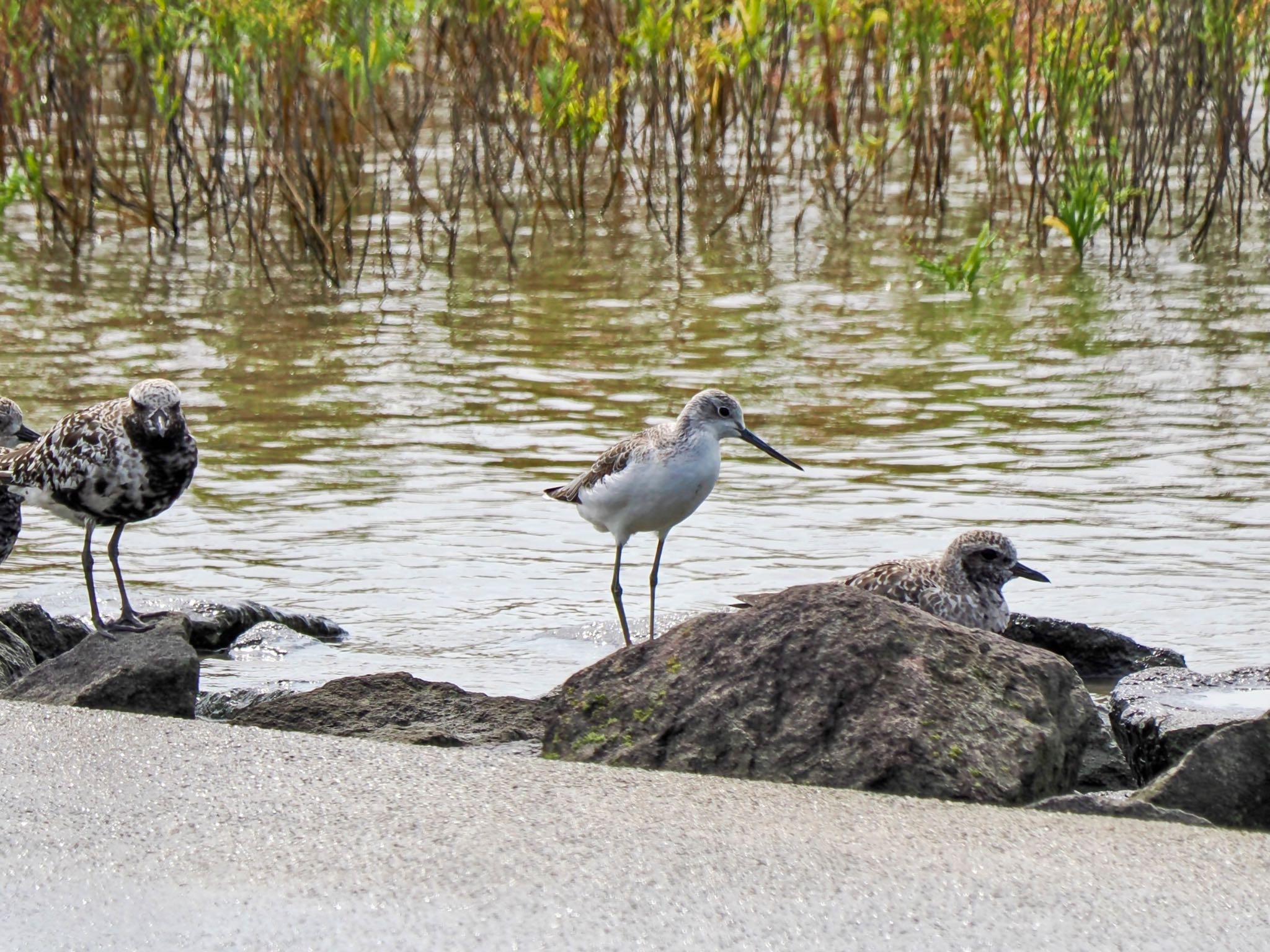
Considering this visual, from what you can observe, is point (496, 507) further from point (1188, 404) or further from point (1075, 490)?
point (1188, 404)

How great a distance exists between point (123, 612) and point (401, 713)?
49.2 inches

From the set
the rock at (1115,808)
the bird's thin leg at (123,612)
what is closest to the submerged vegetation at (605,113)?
the bird's thin leg at (123,612)

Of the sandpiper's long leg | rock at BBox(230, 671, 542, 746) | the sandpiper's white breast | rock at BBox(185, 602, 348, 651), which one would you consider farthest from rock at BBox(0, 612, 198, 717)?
the sandpiper's white breast

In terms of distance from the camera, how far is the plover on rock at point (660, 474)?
6.26m

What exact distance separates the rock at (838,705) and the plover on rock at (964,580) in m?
1.16

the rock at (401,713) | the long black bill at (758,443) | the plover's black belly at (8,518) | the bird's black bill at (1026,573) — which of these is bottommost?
the rock at (401,713)

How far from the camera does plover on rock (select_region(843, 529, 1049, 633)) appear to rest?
586 cm

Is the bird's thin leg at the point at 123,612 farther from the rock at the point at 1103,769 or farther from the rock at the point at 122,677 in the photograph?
the rock at the point at 1103,769

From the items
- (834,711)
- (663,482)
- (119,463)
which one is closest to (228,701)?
(119,463)

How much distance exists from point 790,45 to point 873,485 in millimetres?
5233

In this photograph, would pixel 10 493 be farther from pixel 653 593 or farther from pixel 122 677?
pixel 653 593

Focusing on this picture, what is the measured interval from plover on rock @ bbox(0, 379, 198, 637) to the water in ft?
2.06

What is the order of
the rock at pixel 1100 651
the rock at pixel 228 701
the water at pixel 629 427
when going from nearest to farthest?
the rock at pixel 228 701 → the rock at pixel 1100 651 → the water at pixel 629 427

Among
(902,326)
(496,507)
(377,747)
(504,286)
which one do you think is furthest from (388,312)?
(377,747)
